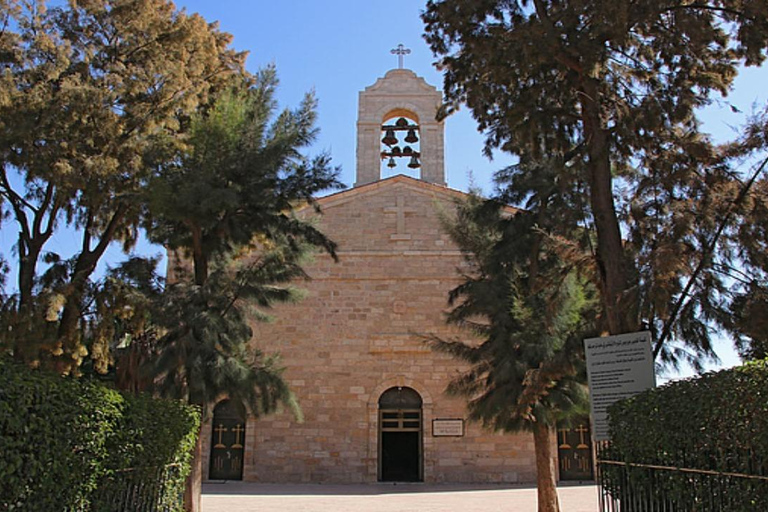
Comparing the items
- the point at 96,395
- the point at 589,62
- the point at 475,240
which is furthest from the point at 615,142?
the point at 96,395

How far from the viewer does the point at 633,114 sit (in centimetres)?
786

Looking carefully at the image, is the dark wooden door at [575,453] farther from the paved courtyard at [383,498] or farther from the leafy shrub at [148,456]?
the leafy shrub at [148,456]

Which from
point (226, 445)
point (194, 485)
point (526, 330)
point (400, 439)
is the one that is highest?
point (526, 330)

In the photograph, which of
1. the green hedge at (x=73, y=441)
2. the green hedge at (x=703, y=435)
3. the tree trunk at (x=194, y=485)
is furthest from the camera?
the tree trunk at (x=194, y=485)

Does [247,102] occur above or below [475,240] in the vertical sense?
above

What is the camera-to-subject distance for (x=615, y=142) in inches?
326

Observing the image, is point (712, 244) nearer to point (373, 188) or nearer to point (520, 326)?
point (520, 326)

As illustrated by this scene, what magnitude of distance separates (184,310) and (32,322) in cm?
243

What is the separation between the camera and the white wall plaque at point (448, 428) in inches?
676

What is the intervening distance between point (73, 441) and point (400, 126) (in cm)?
1462

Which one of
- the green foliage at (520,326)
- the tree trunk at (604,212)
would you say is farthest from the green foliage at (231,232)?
the tree trunk at (604,212)

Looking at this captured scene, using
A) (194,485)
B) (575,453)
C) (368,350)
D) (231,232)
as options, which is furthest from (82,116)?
(575,453)

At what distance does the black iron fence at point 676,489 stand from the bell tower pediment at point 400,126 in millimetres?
12934

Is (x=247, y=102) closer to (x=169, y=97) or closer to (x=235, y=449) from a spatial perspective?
(x=169, y=97)
